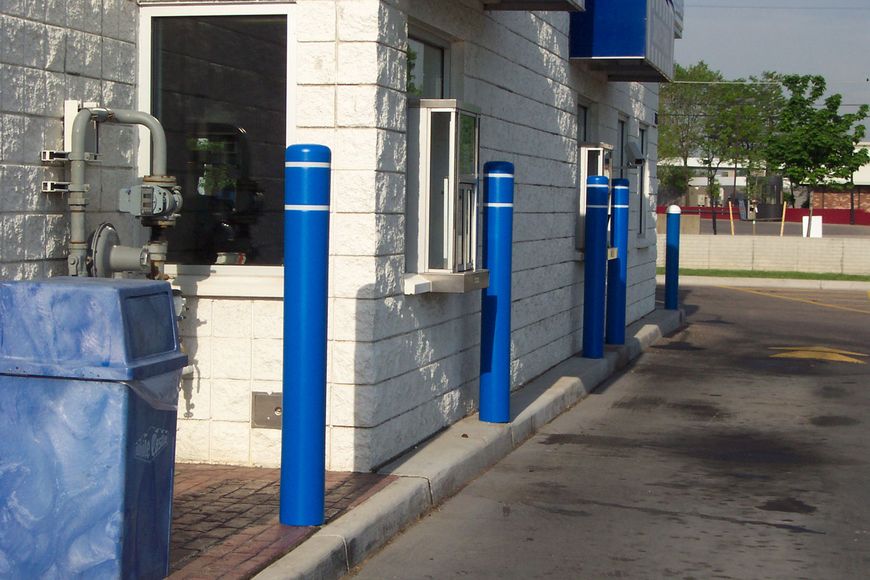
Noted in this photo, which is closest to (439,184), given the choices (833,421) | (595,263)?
(595,263)

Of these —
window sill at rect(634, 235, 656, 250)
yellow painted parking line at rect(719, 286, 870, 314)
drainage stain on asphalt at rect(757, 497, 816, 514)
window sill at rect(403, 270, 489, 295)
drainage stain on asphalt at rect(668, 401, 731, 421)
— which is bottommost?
drainage stain on asphalt at rect(757, 497, 816, 514)

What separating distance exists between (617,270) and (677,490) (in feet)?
19.8

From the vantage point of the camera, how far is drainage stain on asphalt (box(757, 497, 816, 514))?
7.10 metres

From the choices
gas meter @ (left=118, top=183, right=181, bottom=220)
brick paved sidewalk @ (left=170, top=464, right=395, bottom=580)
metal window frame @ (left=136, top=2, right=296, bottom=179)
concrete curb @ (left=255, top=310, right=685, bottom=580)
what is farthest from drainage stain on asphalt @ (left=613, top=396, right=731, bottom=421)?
gas meter @ (left=118, top=183, right=181, bottom=220)

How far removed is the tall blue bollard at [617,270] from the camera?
43.5ft

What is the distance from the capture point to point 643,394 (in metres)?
11.5

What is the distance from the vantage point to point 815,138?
5400cm

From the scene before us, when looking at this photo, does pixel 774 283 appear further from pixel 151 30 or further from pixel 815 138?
pixel 815 138

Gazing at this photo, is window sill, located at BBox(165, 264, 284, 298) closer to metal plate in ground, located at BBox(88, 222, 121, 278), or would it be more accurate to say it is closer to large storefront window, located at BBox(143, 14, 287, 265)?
large storefront window, located at BBox(143, 14, 287, 265)

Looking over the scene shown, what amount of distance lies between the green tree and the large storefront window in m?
49.0

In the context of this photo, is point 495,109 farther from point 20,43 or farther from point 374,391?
point 20,43

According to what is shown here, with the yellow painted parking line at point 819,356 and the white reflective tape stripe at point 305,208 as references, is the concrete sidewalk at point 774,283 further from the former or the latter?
the white reflective tape stripe at point 305,208

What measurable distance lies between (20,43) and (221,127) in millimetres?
1520

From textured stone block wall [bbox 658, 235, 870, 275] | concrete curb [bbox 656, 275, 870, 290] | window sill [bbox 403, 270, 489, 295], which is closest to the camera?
window sill [bbox 403, 270, 489, 295]
